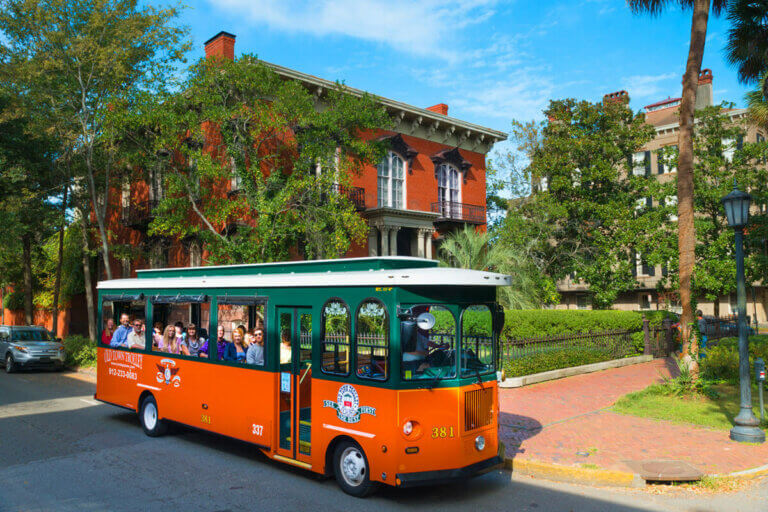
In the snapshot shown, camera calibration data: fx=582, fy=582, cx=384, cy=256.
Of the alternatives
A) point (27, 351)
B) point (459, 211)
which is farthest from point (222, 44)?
point (459, 211)

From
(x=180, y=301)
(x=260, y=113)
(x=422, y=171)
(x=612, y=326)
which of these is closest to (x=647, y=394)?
(x=612, y=326)

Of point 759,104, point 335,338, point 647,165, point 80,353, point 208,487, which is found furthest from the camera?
point 647,165

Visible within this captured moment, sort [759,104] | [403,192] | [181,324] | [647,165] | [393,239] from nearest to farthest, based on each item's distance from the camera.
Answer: [181,324] → [759,104] → [393,239] → [647,165] → [403,192]

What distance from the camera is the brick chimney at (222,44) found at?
24375 millimetres

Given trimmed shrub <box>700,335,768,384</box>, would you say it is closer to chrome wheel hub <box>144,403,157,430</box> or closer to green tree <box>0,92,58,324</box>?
chrome wheel hub <box>144,403,157,430</box>

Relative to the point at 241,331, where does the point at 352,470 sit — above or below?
below

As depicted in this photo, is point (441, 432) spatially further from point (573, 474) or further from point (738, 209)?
point (738, 209)

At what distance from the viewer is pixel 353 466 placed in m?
7.02

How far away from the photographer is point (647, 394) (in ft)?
42.3

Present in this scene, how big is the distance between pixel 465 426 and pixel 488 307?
1.49 m

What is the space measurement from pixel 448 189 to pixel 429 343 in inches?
1052

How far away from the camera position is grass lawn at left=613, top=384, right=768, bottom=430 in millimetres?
10758

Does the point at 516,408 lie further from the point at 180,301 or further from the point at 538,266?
the point at 538,266

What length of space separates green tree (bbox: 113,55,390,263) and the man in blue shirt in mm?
8209
